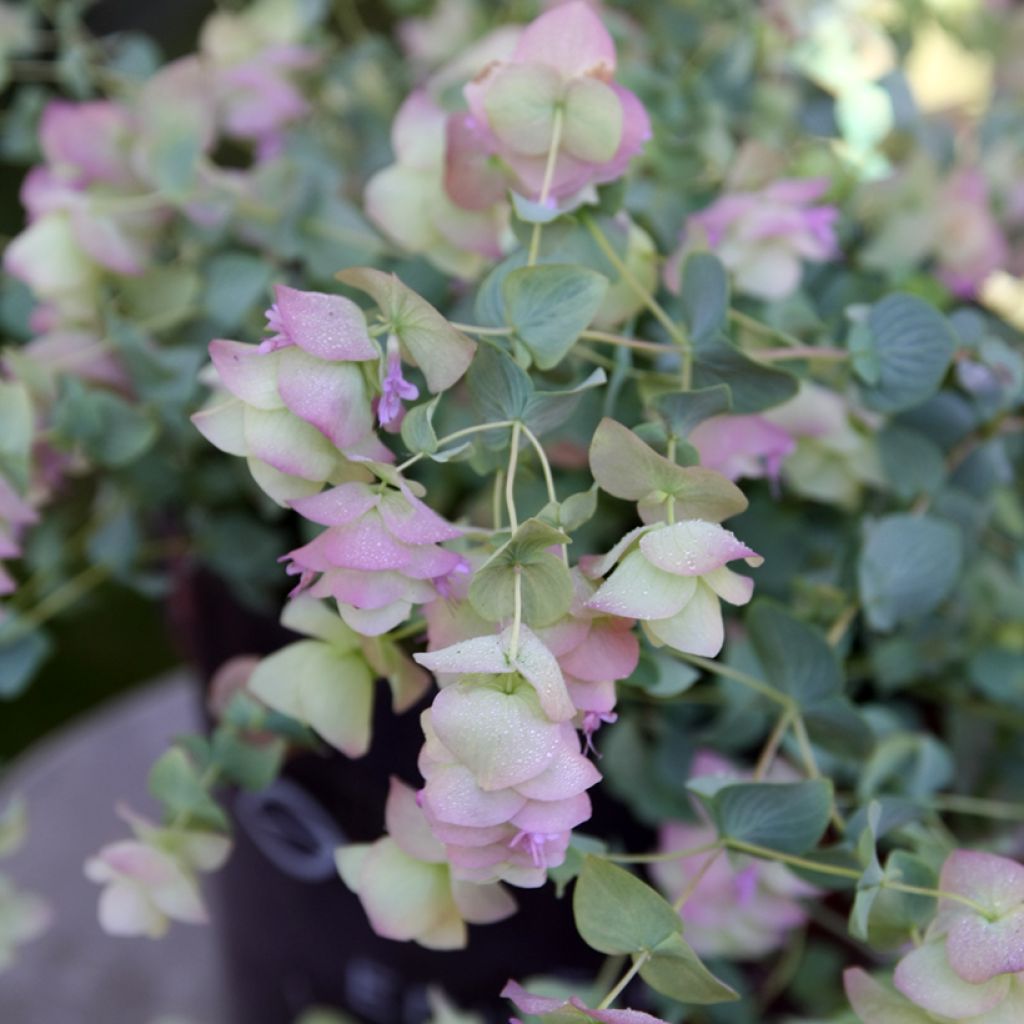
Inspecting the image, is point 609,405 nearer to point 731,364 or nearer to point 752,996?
point 731,364

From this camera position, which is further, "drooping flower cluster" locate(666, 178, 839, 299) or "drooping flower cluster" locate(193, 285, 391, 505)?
"drooping flower cluster" locate(666, 178, 839, 299)

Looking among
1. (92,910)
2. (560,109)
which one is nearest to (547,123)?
(560,109)

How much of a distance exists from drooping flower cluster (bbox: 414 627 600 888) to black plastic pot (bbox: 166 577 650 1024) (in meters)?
0.12

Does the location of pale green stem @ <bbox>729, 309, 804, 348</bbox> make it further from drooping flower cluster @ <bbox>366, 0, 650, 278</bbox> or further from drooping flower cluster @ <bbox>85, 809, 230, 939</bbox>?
drooping flower cluster @ <bbox>85, 809, 230, 939</bbox>

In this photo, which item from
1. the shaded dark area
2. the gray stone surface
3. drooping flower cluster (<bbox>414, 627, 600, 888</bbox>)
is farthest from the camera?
the shaded dark area

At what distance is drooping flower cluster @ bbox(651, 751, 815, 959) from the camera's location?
32cm

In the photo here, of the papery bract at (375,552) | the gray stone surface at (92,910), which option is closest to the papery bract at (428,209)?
the papery bract at (375,552)

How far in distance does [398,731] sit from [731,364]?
135mm

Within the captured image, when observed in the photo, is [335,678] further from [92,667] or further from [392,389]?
[92,667]

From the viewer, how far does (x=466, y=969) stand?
395 millimetres

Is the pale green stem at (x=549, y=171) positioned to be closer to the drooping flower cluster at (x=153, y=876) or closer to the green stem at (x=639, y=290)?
the green stem at (x=639, y=290)

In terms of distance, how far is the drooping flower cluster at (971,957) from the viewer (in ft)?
0.70

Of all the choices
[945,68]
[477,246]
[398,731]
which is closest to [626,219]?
[477,246]

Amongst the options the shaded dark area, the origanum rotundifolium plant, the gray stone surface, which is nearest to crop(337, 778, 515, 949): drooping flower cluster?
the origanum rotundifolium plant
